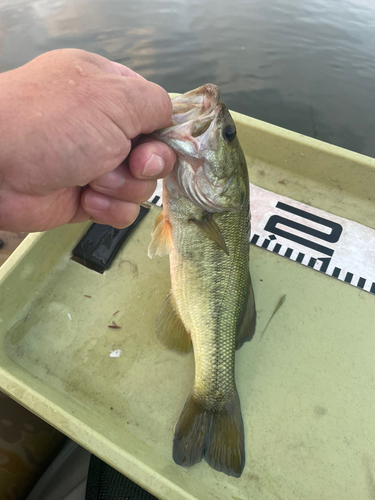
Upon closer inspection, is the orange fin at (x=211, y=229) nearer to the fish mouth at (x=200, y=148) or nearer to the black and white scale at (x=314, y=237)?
the fish mouth at (x=200, y=148)

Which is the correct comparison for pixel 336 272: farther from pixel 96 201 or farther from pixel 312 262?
pixel 96 201

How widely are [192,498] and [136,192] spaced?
128 centimetres

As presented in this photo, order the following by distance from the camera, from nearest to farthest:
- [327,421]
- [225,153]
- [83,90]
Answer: [83,90], [225,153], [327,421]

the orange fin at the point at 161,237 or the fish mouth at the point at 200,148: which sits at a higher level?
the fish mouth at the point at 200,148

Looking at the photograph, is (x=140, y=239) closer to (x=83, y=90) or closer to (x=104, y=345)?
(x=104, y=345)

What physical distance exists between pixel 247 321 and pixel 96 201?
3.47 ft

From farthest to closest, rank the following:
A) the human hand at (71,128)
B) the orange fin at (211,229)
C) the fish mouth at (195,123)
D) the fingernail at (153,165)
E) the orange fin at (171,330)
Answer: the orange fin at (171,330), the orange fin at (211,229), the fish mouth at (195,123), the fingernail at (153,165), the human hand at (71,128)

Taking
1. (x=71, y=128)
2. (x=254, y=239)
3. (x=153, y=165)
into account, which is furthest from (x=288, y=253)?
(x=71, y=128)

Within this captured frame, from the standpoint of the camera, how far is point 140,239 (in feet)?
7.48

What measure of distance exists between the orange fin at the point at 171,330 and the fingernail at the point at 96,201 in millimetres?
700

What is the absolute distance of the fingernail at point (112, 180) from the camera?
48.4 inches

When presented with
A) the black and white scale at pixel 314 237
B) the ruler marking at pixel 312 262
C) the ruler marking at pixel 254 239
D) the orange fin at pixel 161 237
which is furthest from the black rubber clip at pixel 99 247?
the ruler marking at pixel 312 262

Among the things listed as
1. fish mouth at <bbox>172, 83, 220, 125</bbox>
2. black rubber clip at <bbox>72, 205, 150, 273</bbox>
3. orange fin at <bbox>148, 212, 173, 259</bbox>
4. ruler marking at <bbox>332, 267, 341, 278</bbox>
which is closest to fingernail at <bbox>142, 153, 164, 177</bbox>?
fish mouth at <bbox>172, 83, 220, 125</bbox>

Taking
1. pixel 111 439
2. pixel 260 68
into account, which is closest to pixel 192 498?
pixel 111 439
